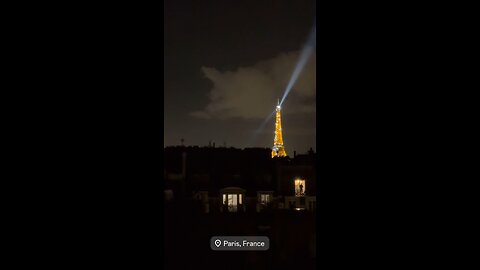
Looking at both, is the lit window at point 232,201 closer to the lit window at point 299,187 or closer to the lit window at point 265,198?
the lit window at point 265,198

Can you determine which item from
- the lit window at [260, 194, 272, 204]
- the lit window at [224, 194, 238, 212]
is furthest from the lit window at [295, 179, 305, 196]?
the lit window at [224, 194, 238, 212]

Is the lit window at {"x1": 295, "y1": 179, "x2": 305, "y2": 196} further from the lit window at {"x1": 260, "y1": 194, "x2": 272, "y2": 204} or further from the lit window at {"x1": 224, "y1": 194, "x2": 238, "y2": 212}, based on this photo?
the lit window at {"x1": 224, "y1": 194, "x2": 238, "y2": 212}

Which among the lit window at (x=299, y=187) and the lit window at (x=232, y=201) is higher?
the lit window at (x=299, y=187)

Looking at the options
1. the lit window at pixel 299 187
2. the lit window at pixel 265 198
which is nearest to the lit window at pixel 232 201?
the lit window at pixel 265 198

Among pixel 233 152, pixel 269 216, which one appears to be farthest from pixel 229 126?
pixel 269 216

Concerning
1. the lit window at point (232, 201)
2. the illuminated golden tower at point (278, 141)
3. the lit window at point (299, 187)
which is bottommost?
the lit window at point (232, 201)

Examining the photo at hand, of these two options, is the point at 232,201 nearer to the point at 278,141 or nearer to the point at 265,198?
the point at 265,198

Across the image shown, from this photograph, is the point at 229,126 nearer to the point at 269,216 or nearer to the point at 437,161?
the point at 269,216

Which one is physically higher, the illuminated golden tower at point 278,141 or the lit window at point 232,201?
the illuminated golden tower at point 278,141
